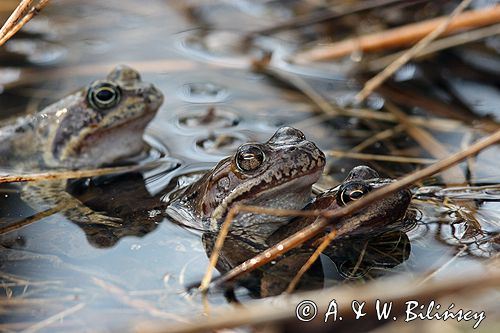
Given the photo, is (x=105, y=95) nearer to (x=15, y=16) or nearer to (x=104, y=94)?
(x=104, y=94)

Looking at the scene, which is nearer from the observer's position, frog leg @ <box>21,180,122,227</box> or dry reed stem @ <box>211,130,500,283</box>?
dry reed stem @ <box>211,130,500,283</box>

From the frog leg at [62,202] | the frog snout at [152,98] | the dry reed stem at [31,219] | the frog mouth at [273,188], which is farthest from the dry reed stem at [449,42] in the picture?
the dry reed stem at [31,219]

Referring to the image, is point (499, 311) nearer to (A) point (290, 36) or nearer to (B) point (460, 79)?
(B) point (460, 79)

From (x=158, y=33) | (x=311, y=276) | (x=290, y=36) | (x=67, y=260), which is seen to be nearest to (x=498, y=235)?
(x=311, y=276)

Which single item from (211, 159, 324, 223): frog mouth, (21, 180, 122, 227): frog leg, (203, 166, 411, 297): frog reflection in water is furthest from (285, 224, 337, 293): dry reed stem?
(21, 180, 122, 227): frog leg

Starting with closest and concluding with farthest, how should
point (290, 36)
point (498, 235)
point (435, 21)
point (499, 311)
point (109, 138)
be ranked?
point (499, 311) → point (498, 235) → point (109, 138) → point (435, 21) → point (290, 36)

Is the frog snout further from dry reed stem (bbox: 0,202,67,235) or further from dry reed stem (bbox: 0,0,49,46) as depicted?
dry reed stem (bbox: 0,0,49,46)
